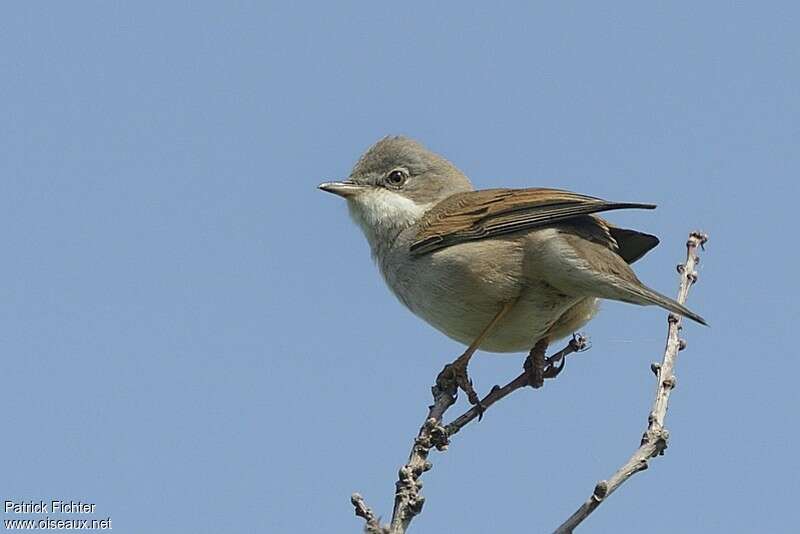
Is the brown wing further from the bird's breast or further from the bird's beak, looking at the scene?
the bird's beak

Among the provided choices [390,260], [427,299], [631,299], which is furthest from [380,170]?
[631,299]

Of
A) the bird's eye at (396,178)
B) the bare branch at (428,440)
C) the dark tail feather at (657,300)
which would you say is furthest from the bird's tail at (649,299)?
the bird's eye at (396,178)

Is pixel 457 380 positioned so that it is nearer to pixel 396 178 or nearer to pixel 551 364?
pixel 551 364

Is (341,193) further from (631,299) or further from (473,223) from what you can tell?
(631,299)

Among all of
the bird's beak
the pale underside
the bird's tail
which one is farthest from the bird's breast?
the bird's beak

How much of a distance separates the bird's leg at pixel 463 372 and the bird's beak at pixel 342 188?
5.66 feet

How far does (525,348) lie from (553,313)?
1.12 feet

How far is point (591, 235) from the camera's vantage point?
6.34m

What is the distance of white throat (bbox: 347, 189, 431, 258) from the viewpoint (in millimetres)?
7242

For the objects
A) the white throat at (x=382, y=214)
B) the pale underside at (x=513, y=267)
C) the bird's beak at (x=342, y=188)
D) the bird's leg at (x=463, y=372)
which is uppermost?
the bird's beak at (x=342, y=188)

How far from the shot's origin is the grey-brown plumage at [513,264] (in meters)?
6.07

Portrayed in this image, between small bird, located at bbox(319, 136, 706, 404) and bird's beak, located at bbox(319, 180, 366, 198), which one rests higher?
bird's beak, located at bbox(319, 180, 366, 198)

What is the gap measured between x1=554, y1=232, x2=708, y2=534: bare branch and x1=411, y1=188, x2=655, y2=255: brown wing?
64 cm

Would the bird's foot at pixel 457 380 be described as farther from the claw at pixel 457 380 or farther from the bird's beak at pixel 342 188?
the bird's beak at pixel 342 188
